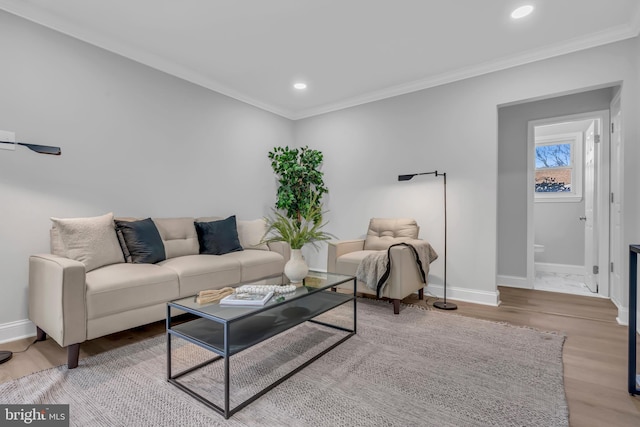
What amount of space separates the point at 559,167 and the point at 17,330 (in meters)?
7.16

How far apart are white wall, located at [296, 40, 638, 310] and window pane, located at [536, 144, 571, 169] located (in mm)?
1793

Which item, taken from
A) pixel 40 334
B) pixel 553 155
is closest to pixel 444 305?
pixel 40 334

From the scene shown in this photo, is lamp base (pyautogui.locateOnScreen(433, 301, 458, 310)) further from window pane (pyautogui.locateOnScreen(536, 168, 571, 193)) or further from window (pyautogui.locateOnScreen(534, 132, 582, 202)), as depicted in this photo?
window pane (pyautogui.locateOnScreen(536, 168, 571, 193))

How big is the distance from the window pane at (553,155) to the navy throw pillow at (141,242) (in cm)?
599

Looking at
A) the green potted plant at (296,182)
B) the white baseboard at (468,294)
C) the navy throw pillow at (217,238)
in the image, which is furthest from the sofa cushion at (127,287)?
the white baseboard at (468,294)

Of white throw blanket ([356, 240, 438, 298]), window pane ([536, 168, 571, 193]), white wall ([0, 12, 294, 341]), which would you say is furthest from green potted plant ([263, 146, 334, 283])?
window pane ([536, 168, 571, 193])

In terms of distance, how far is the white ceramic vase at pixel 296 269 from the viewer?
2.39 metres

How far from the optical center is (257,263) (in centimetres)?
332

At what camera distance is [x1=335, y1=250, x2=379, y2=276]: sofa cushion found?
11.0 feet

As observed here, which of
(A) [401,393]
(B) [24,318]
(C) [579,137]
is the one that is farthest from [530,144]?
(B) [24,318]

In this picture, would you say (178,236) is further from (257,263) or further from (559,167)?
(559,167)

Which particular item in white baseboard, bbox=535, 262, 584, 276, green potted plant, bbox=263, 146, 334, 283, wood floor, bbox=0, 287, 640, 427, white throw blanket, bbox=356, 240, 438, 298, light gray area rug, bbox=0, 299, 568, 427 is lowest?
wood floor, bbox=0, 287, 640, 427

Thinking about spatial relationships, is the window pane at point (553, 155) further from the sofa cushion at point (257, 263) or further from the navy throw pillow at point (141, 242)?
the navy throw pillow at point (141, 242)

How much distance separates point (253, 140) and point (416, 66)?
7.54 ft
